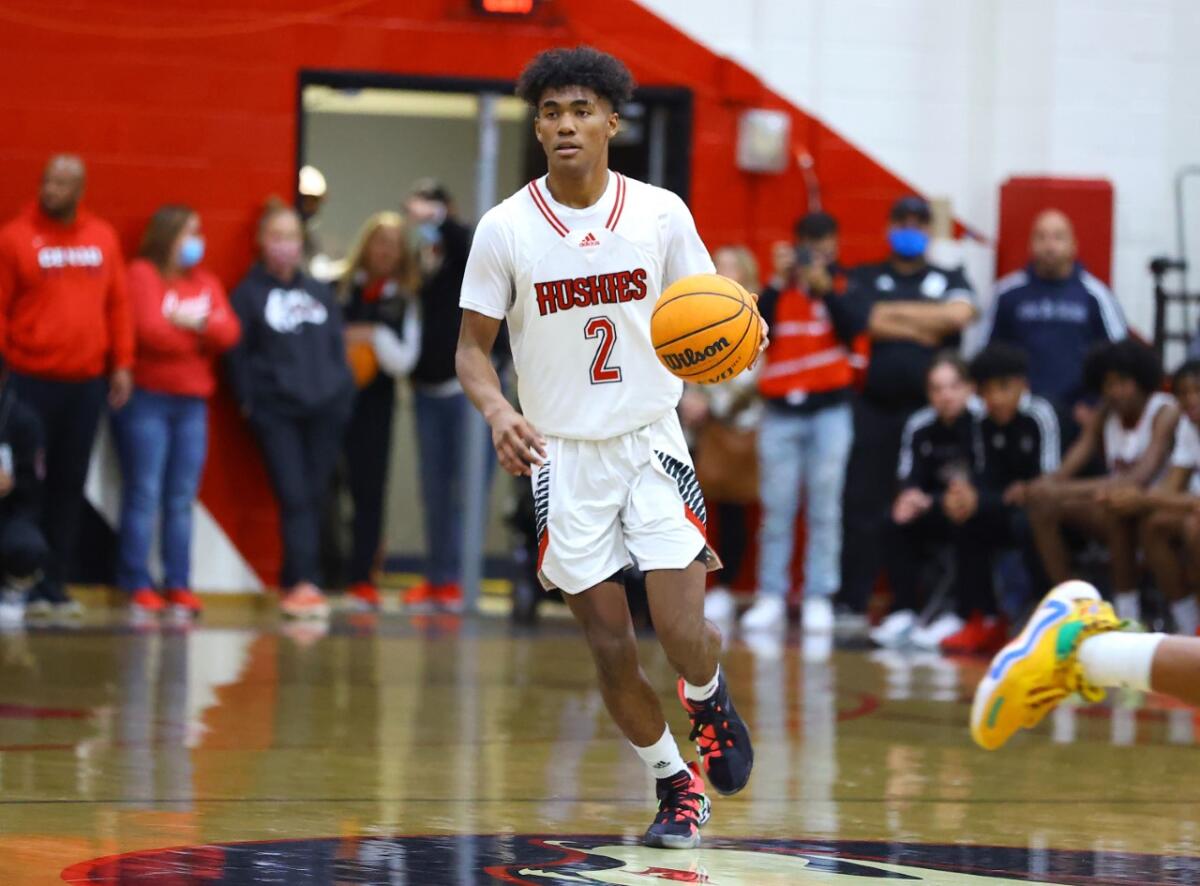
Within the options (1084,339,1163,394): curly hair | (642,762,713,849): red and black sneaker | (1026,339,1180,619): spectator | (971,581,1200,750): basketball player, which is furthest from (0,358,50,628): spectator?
(971,581,1200,750): basketball player

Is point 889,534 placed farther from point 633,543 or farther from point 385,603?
point 633,543

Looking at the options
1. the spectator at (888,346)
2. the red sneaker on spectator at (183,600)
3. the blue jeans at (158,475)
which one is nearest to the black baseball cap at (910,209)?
the spectator at (888,346)

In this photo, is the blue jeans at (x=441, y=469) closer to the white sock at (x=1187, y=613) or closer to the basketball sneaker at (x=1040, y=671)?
the white sock at (x=1187, y=613)

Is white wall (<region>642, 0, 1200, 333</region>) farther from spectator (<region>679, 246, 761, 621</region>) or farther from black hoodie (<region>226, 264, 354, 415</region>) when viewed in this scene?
black hoodie (<region>226, 264, 354, 415</region>)

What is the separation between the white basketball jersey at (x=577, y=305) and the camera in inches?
210

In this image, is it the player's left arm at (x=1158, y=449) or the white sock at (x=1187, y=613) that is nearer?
the white sock at (x=1187, y=613)

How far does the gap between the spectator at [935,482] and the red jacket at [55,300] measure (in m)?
4.30

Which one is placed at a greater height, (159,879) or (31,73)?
(31,73)

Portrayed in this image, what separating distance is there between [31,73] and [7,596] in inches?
132

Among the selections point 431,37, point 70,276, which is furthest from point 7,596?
point 431,37

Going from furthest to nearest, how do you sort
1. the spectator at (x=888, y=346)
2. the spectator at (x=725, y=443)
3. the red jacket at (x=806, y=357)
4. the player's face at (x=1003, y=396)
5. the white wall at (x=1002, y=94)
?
the white wall at (x=1002, y=94)
the spectator at (x=725, y=443)
the spectator at (x=888, y=346)
the red jacket at (x=806, y=357)
the player's face at (x=1003, y=396)

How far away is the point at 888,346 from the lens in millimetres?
12242

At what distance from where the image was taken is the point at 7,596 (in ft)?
35.8

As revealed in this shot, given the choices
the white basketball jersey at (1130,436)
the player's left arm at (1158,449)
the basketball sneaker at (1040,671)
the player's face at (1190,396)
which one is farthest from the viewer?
the white basketball jersey at (1130,436)
